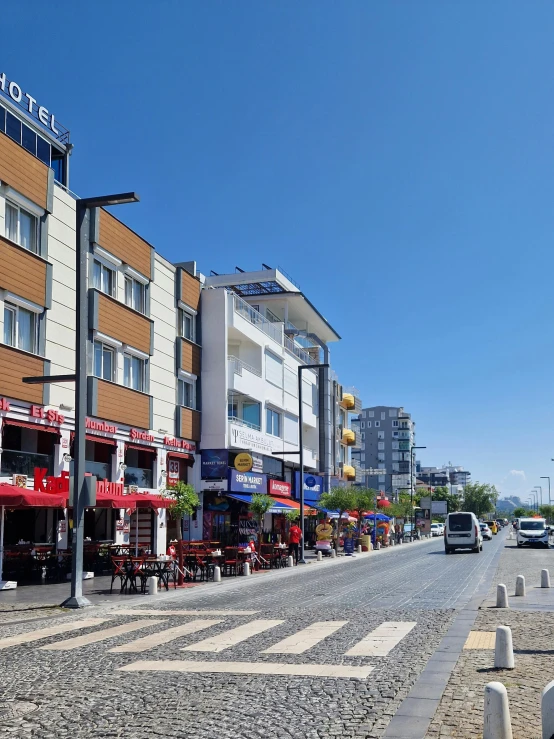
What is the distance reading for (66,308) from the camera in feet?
88.7

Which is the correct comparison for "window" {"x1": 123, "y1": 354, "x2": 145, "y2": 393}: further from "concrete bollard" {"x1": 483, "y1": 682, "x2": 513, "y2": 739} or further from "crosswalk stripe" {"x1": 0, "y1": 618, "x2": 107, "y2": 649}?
"concrete bollard" {"x1": 483, "y1": 682, "x2": 513, "y2": 739}

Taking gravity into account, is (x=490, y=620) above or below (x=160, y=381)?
below

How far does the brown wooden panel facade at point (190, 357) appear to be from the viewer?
36.8m

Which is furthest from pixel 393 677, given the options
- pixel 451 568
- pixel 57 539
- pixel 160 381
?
pixel 160 381

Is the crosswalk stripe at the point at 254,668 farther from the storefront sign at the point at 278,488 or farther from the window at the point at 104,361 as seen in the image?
the storefront sign at the point at 278,488

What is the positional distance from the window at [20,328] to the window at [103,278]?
162 inches

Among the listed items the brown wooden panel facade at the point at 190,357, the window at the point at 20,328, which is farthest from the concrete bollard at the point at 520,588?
the brown wooden panel facade at the point at 190,357

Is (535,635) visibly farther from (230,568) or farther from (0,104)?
(0,104)

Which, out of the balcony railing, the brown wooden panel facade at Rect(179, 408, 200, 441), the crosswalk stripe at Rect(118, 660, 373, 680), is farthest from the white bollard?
the balcony railing

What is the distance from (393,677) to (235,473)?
29164 millimetres

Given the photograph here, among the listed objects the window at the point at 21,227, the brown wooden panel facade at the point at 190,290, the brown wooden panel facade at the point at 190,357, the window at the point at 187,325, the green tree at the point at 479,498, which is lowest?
the green tree at the point at 479,498

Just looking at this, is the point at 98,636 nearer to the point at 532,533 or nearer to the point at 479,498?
the point at 532,533

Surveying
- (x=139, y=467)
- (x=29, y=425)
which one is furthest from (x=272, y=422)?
(x=29, y=425)

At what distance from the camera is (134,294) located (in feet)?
107
